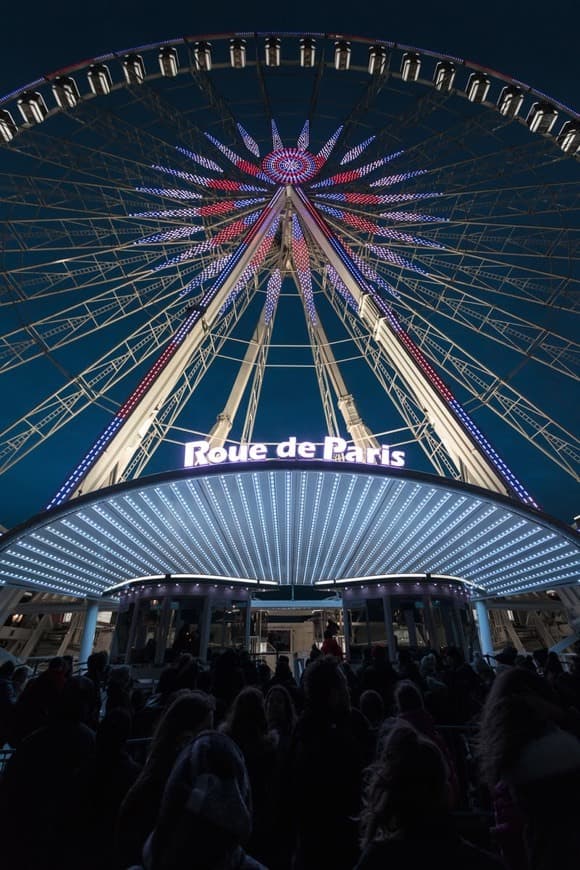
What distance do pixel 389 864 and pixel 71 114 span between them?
79.6ft

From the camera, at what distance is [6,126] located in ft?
53.2

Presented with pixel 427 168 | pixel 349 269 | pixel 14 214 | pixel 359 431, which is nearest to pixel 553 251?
pixel 427 168

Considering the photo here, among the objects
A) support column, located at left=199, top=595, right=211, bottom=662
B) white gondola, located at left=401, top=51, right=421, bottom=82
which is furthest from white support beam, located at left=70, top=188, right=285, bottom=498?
→ white gondola, located at left=401, top=51, right=421, bottom=82

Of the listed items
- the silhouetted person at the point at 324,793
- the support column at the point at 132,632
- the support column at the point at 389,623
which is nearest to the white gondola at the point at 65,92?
the support column at the point at 132,632

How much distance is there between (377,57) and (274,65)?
4221 millimetres

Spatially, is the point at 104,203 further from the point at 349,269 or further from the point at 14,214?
the point at 349,269

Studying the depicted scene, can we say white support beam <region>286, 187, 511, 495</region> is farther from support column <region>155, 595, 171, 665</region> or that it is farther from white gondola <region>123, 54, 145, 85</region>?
support column <region>155, 595, 171, 665</region>

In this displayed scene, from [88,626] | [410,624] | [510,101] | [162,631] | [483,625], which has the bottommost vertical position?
→ [162,631]

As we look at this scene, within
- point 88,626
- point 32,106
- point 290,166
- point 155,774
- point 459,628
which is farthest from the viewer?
point 88,626

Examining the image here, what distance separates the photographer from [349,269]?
21.2 meters

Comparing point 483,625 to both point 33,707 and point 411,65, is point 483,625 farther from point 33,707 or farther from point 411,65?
point 33,707

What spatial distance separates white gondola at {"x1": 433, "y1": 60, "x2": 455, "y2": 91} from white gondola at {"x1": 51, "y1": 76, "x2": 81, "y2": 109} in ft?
45.8

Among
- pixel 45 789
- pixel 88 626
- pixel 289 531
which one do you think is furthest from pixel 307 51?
pixel 88 626

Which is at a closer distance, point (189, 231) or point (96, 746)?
point (96, 746)
